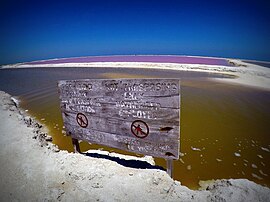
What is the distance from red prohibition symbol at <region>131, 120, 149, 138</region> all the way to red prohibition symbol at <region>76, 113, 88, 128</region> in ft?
3.47

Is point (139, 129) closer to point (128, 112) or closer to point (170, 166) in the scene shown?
point (128, 112)

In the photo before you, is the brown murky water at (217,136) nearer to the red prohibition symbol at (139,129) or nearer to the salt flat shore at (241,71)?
the red prohibition symbol at (139,129)

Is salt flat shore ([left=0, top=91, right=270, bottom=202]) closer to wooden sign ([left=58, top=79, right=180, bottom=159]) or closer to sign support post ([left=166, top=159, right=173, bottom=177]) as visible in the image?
sign support post ([left=166, top=159, right=173, bottom=177])

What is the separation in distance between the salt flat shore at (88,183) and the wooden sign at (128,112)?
0.52 meters

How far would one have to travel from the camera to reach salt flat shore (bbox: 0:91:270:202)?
259 cm

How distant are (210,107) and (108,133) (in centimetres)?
713

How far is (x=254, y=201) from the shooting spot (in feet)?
8.29

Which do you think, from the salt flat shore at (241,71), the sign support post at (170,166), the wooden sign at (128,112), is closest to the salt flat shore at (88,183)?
the sign support post at (170,166)

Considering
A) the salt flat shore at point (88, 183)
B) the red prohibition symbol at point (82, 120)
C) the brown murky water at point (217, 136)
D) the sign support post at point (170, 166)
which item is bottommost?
the brown murky water at point (217, 136)

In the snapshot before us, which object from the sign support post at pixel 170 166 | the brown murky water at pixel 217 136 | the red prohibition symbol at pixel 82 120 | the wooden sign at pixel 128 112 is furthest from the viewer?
the brown murky water at pixel 217 136

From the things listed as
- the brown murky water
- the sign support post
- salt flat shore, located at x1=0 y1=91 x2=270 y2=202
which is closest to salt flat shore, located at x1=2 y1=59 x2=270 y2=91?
the brown murky water

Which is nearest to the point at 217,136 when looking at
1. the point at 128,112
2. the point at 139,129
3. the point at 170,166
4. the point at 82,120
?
the point at 170,166

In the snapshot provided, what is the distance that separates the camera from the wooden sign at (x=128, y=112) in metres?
2.42

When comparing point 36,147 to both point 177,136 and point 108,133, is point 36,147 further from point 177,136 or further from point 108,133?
point 177,136
